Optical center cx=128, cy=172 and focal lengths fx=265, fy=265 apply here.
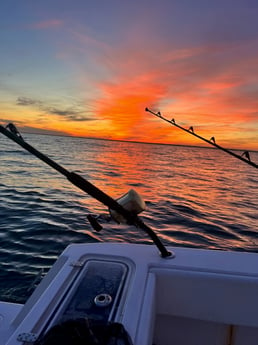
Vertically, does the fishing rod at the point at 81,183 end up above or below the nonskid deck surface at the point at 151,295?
above

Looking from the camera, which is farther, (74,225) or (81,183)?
(74,225)

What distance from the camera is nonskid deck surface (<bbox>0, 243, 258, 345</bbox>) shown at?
1.79 metres

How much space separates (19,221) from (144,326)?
7.34 m

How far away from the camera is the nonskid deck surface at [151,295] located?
1.79 metres

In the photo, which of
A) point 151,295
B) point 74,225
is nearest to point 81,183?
point 151,295

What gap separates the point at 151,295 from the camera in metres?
2.03

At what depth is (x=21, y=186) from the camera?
1378 centimetres

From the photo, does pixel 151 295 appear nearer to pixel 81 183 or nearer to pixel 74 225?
pixel 81 183

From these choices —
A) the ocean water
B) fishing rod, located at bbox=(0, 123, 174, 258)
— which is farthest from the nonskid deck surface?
the ocean water

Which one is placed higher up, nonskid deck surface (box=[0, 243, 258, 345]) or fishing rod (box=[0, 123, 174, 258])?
fishing rod (box=[0, 123, 174, 258])

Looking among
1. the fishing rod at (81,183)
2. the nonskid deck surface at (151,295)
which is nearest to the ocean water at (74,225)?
the nonskid deck surface at (151,295)

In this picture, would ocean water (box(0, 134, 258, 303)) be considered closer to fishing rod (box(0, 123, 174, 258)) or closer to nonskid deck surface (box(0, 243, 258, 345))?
nonskid deck surface (box(0, 243, 258, 345))

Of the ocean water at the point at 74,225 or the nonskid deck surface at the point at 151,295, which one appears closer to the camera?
the nonskid deck surface at the point at 151,295

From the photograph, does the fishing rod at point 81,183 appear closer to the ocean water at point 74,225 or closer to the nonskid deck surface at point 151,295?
the nonskid deck surface at point 151,295
